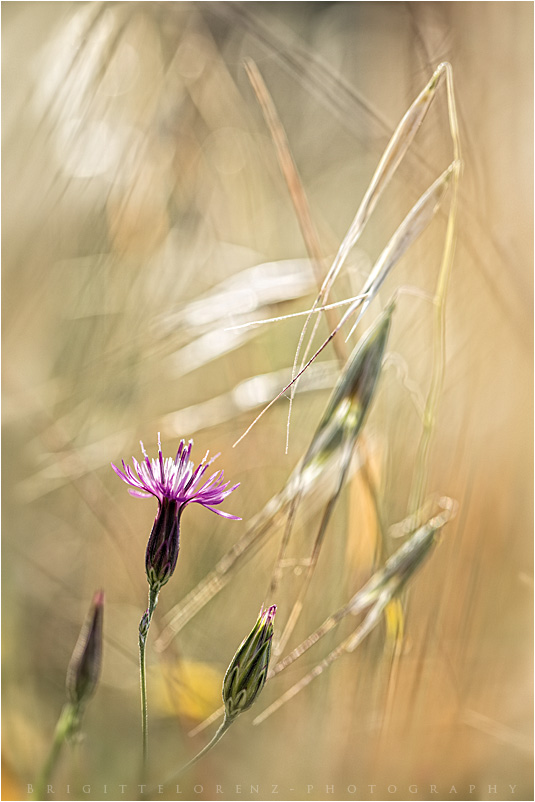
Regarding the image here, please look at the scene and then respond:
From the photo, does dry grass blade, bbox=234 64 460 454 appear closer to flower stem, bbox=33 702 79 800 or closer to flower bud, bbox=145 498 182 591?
flower bud, bbox=145 498 182 591

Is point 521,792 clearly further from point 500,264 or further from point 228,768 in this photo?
point 500,264

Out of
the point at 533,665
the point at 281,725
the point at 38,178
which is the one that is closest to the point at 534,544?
the point at 533,665

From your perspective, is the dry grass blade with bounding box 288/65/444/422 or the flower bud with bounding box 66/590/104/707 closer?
the dry grass blade with bounding box 288/65/444/422

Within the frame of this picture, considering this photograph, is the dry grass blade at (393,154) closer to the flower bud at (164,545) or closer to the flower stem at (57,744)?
the flower bud at (164,545)

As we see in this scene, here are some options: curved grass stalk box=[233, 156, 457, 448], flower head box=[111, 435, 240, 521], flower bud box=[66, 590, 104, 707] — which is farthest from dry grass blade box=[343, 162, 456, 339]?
flower bud box=[66, 590, 104, 707]

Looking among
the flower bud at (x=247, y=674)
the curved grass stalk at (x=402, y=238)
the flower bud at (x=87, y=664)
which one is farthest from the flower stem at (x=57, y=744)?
the curved grass stalk at (x=402, y=238)

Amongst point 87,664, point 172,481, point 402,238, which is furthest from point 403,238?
point 87,664
